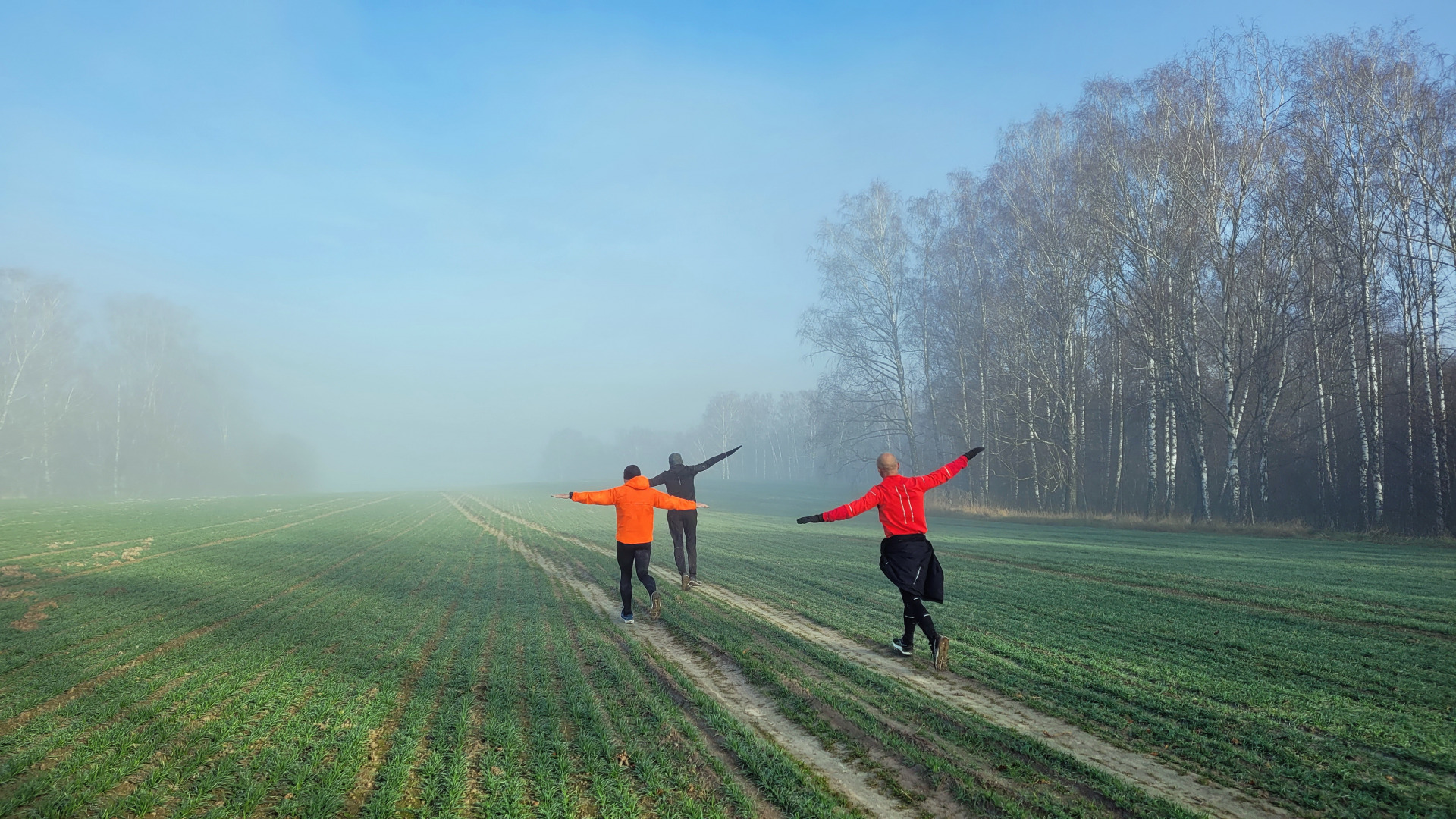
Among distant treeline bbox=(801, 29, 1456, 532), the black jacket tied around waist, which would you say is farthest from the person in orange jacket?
distant treeline bbox=(801, 29, 1456, 532)

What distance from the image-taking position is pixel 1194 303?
2317cm

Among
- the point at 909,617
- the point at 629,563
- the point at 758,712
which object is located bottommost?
the point at 758,712

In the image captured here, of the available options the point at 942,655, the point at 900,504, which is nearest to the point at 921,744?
the point at 942,655

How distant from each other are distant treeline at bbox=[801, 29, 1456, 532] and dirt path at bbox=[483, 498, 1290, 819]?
772 inches

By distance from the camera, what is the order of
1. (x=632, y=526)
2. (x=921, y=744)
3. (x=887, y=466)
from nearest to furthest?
1. (x=921, y=744)
2. (x=887, y=466)
3. (x=632, y=526)

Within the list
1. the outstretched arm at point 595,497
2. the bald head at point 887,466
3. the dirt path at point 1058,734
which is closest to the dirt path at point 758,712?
the dirt path at point 1058,734

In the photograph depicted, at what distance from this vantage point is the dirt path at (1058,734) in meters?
3.70

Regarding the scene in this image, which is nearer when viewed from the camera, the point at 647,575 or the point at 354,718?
the point at 354,718

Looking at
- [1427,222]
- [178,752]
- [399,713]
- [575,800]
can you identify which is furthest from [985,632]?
[1427,222]

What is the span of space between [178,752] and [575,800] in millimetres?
2786

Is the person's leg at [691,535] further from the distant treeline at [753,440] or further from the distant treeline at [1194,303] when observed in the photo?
the distant treeline at [753,440]

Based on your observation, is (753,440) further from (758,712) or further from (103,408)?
(758,712)

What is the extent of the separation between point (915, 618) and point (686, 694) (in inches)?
99.8

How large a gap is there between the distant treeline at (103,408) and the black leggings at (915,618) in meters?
60.9
